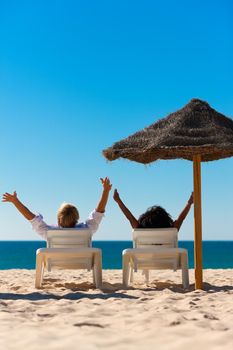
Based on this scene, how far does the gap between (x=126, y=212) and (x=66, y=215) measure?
3.14ft

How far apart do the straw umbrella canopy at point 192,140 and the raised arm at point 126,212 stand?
659 mm

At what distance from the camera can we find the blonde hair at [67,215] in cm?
790

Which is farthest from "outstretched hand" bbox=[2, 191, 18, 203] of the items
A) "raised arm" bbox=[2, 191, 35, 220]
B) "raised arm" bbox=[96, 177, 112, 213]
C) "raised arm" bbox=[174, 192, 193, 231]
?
"raised arm" bbox=[174, 192, 193, 231]

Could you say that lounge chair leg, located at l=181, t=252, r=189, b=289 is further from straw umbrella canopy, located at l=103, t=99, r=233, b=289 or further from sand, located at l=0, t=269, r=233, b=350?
sand, located at l=0, t=269, r=233, b=350

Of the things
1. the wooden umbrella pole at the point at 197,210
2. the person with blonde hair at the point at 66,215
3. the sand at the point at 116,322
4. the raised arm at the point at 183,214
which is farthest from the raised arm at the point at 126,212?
the sand at the point at 116,322

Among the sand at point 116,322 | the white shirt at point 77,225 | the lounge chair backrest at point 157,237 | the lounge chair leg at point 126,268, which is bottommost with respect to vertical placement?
the sand at point 116,322

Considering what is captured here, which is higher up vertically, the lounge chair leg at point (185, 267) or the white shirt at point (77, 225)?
the white shirt at point (77, 225)

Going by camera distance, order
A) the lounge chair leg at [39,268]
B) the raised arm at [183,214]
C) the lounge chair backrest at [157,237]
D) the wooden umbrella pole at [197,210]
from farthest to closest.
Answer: the raised arm at [183,214], the wooden umbrella pole at [197,210], the lounge chair backrest at [157,237], the lounge chair leg at [39,268]

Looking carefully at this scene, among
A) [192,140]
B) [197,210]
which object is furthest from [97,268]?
[192,140]

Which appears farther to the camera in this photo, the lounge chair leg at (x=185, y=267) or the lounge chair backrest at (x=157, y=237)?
the lounge chair backrest at (x=157, y=237)

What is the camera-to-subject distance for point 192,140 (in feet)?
24.7

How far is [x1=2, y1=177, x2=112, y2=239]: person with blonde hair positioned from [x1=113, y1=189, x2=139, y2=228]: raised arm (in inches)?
13.9

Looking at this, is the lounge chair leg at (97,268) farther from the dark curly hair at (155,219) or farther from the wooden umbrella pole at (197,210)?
the wooden umbrella pole at (197,210)

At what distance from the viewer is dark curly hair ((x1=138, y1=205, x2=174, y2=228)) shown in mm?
8055
